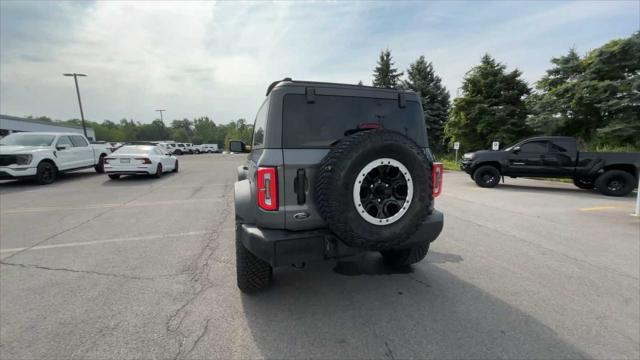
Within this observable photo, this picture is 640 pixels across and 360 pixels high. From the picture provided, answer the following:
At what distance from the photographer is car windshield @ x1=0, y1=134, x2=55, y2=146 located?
9438 mm

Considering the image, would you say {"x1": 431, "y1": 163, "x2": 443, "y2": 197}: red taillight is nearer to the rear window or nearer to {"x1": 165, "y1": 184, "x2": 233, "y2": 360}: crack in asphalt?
the rear window

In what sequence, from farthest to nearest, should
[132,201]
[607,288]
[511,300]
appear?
[132,201] < [607,288] < [511,300]

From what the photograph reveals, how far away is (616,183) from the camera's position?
8.93 metres

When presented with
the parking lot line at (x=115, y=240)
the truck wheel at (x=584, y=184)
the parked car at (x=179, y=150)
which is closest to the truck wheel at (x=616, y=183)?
the truck wheel at (x=584, y=184)

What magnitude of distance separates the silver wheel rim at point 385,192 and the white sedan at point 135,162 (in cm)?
1084

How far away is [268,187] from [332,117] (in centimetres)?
91

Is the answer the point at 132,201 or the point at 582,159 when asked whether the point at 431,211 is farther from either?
the point at 582,159

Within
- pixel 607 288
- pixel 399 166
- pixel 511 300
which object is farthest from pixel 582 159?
pixel 399 166

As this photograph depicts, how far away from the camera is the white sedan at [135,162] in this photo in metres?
10.1

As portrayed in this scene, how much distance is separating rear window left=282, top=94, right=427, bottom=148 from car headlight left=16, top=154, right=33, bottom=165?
36.7 feet

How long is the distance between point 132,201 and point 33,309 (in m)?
5.19

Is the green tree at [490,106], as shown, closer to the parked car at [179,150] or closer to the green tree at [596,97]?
the green tree at [596,97]

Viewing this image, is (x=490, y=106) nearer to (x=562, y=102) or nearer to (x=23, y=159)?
(x=562, y=102)

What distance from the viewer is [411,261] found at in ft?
10.6
